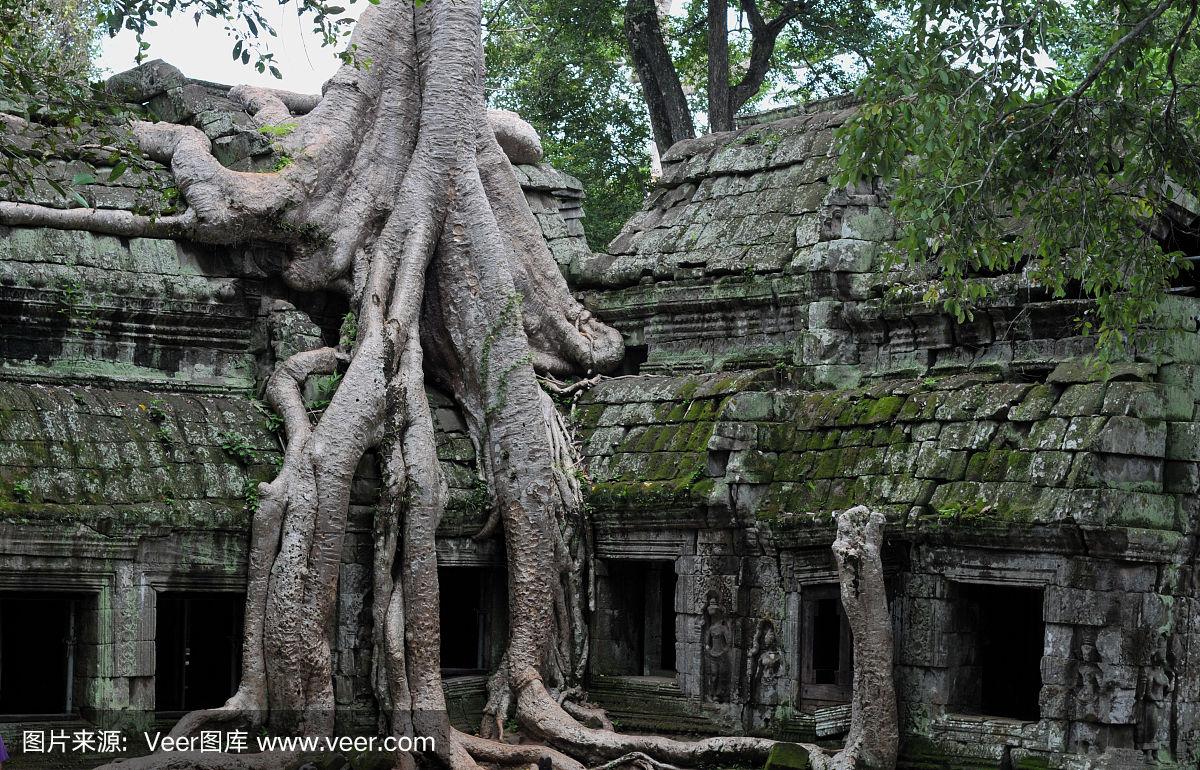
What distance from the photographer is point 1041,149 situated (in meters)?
11.3

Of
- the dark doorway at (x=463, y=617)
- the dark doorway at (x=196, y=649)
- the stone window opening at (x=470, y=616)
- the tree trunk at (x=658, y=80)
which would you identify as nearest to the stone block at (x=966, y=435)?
the stone window opening at (x=470, y=616)

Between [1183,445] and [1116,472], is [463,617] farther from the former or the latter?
[1183,445]

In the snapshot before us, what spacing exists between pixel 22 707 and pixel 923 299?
23.0 ft

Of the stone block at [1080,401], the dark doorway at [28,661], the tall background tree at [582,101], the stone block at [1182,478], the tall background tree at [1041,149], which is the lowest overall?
the dark doorway at [28,661]

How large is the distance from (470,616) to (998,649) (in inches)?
164

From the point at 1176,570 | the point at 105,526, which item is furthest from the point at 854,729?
the point at 105,526

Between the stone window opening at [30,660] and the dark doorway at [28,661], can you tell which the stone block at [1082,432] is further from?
the dark doorway at [28,661]

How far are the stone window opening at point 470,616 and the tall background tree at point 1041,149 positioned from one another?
445 centimetres

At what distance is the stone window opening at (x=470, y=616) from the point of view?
1408 centimetres

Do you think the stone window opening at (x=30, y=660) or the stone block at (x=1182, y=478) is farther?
the stone window opening at (x=30, y=660)

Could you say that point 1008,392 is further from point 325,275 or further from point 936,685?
point 325,275

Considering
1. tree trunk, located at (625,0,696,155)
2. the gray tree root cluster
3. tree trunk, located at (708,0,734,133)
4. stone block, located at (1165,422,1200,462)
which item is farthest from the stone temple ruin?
tree trunk, located at (625,0,696,155)

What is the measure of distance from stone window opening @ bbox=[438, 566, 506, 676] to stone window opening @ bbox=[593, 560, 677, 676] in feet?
2.62

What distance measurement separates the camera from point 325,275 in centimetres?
1409
